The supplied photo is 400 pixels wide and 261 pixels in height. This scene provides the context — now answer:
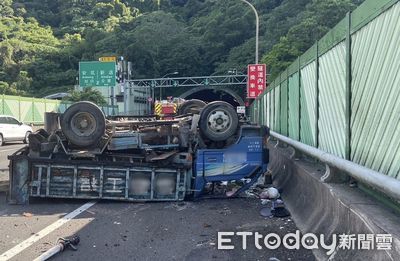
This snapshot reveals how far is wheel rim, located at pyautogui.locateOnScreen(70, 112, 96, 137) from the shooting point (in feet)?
28.7

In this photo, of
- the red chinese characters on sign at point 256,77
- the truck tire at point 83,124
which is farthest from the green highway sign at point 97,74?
the truck tire at point 83,124

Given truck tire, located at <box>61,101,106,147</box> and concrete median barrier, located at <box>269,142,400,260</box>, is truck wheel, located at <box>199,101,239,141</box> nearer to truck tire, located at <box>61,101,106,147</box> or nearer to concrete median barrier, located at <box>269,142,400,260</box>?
concrete median barrier, located at <box>269,142,400,260</box>

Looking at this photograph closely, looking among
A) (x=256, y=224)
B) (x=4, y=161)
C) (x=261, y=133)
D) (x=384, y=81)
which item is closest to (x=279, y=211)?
(x=256, y=224)

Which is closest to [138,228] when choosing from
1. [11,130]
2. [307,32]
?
[11,130]

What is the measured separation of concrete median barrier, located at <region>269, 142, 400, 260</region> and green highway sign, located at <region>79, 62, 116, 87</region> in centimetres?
3204

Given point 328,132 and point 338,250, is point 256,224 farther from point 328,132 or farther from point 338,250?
point 338,250

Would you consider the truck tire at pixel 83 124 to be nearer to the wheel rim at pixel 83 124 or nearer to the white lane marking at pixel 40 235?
the wheel rim at pixel 83 124

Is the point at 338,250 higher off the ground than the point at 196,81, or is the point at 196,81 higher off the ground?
the point at 196,81

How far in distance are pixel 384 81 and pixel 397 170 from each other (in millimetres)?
861

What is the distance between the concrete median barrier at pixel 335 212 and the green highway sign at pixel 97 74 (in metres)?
32.0

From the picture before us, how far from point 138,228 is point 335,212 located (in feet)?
9.21

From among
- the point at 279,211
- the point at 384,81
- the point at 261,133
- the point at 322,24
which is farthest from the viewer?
the point at 322,24

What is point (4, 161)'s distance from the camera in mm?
15758

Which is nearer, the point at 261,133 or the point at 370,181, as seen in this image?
the point at 370,181
